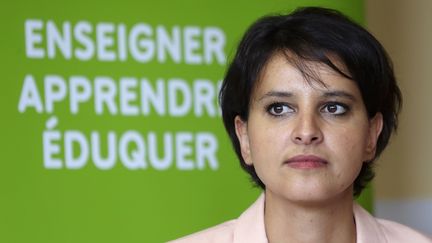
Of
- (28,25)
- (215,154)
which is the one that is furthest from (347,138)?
(28,25)

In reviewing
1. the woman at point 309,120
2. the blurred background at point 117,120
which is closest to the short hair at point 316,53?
the woman at point 309,120

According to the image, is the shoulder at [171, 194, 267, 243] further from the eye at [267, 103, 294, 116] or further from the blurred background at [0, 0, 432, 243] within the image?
the blurred background at [0, 0, 432, 243]

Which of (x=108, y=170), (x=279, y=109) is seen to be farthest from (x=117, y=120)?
(x=279, y=109)

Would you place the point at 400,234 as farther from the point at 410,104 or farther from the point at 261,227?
the point at 410,104

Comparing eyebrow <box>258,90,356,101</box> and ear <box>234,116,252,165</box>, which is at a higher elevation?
eyebrow <box>258,90,356,101</box>

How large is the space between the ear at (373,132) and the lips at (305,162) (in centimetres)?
18

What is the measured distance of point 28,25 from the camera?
2188mm

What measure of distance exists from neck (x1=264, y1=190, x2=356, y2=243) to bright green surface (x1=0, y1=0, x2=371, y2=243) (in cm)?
47

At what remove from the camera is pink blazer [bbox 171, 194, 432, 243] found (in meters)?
1.86

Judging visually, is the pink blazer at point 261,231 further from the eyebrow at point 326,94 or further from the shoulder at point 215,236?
the eyebrow at point 326,94

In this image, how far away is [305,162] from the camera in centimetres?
169

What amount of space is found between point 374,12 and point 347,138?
58.6 inches

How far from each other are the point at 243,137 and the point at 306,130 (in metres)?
0.24

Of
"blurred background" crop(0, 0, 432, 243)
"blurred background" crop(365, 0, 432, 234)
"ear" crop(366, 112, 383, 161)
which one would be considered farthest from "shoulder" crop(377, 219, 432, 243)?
Result: "blurred background" crop(365, 0, 432, 234)
